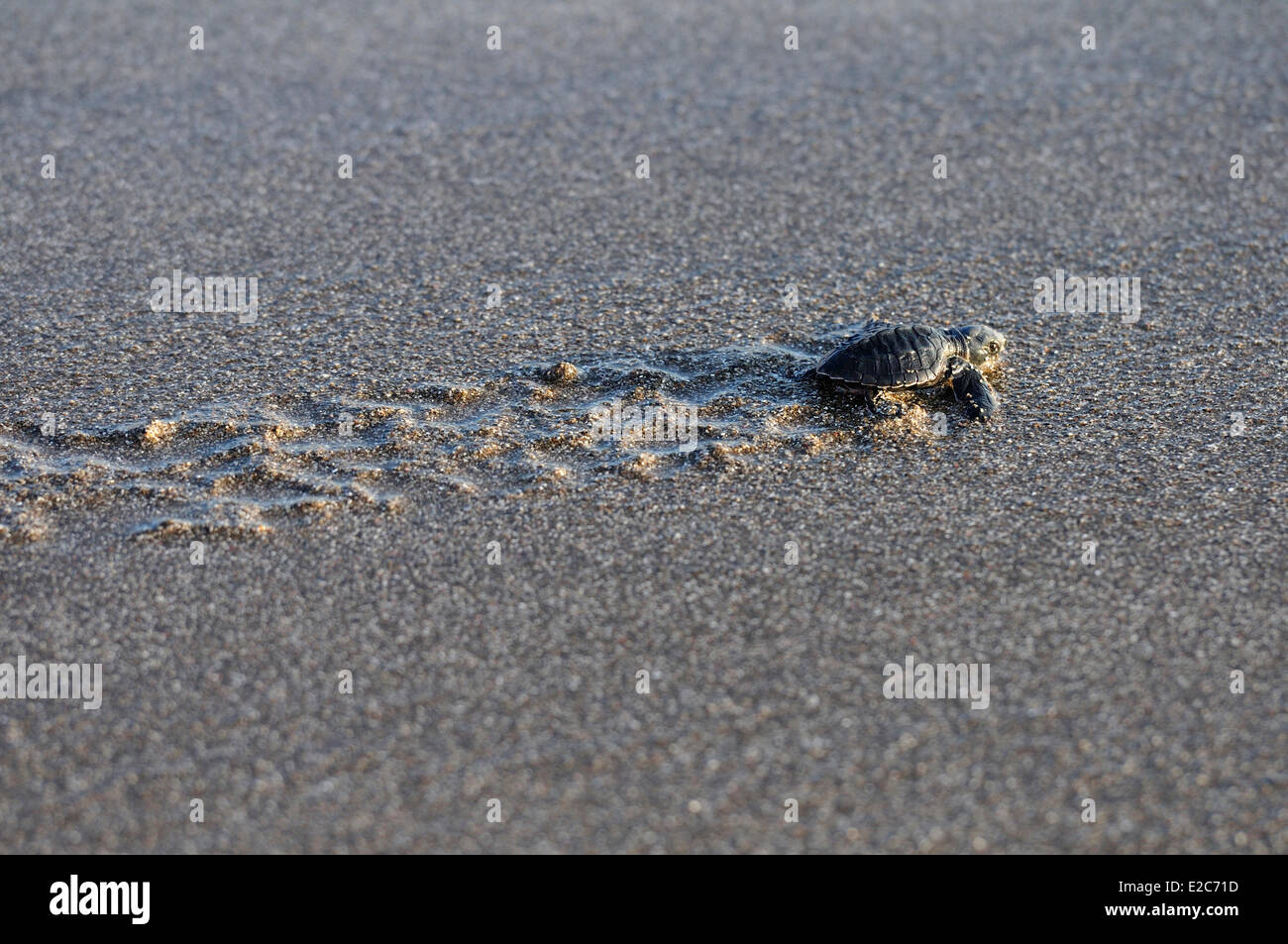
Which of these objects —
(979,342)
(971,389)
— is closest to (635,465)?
(971,389)

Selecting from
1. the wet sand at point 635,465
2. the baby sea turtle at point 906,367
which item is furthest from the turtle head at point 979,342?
the wet sand at point 635,465

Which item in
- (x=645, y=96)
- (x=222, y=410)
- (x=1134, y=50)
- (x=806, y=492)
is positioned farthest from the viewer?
(x=1134, y=50)

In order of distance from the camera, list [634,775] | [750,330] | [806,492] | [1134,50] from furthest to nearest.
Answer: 1. [1134,50]
2. [750,330]
3. [806,492]
4. [634,775]

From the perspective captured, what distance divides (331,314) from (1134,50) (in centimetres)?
492

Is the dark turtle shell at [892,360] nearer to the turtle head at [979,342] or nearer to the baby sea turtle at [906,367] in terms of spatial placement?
the baby sea turtle at [906,367]

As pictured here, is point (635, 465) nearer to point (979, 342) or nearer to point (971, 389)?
point (971, 389)

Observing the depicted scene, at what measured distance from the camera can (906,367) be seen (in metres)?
4.02

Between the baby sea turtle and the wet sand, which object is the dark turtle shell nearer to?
the baby sea turtle

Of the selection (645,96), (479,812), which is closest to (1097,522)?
(479,812)

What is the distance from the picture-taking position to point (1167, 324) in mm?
4605

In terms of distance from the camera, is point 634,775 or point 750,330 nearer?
point 634,775

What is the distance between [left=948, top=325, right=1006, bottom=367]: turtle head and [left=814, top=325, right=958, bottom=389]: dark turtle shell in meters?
0.10

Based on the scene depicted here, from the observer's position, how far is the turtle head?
4180 mm
